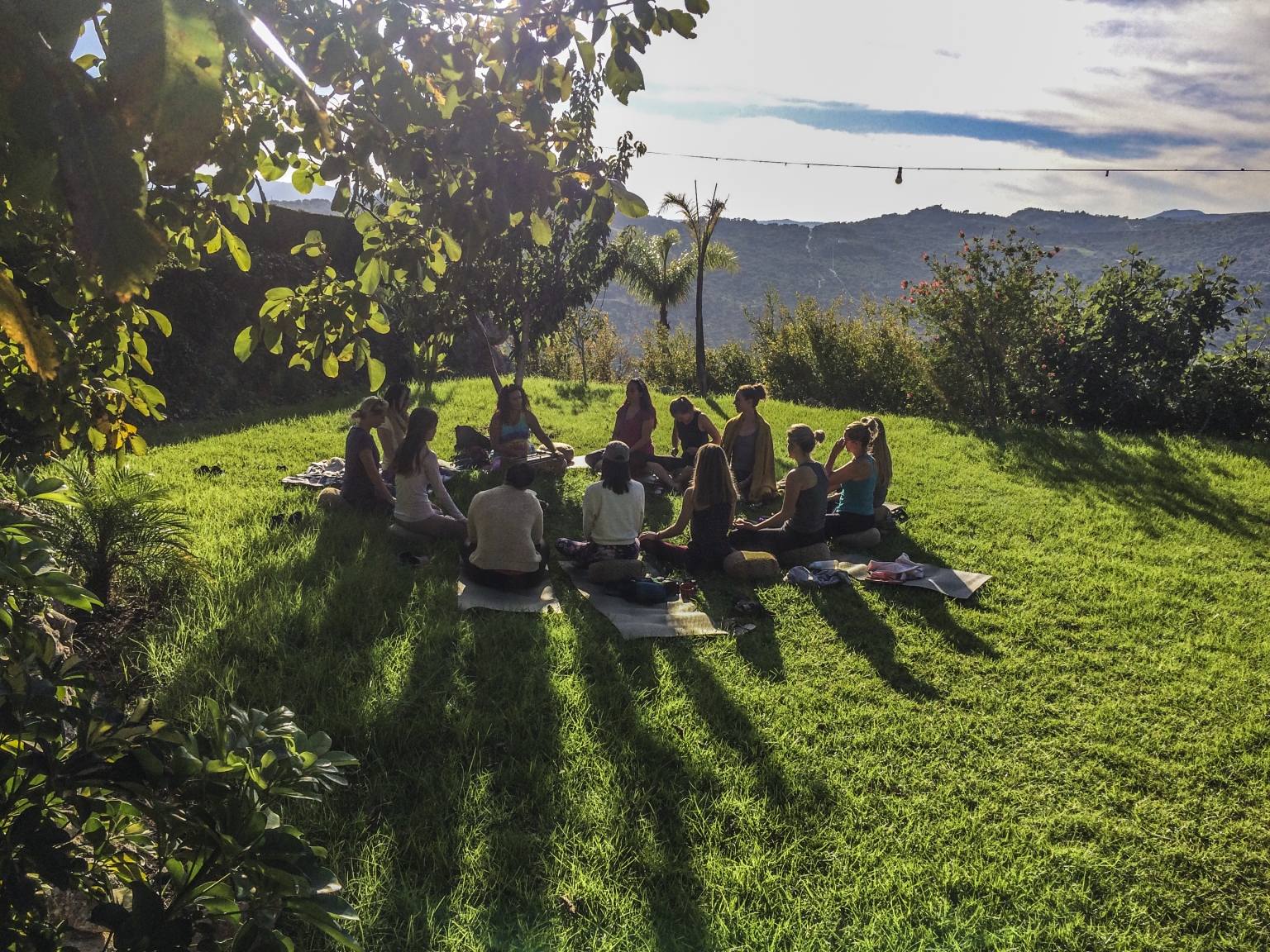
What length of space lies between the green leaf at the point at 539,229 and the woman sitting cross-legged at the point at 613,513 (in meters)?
4.10

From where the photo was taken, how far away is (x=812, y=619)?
5.50 metres

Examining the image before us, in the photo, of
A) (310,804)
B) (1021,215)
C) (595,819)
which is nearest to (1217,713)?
(595,819)

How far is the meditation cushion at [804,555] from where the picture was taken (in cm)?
662

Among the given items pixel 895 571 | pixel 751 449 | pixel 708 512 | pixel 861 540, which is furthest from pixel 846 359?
pixel 708 512

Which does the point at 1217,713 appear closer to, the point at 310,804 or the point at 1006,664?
the point at 1006,664

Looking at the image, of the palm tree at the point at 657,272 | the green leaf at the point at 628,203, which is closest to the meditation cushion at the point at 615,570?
the green leaf at the point at 628,203

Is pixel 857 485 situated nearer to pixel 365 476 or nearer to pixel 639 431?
pixel 639 431

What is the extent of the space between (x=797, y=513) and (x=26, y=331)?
625 cm

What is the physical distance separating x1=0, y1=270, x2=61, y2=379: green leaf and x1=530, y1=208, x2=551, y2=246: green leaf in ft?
3.53

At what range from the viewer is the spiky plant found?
14.6ft

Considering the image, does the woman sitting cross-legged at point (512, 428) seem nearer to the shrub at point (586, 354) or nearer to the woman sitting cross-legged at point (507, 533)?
the woman sitting cross-legged at point (507, 533)

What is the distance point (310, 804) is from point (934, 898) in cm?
262

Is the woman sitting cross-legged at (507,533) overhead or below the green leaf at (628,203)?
below

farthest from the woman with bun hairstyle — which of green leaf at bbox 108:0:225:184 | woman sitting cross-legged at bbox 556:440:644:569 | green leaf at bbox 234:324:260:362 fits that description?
green leaf at bbox 108:0:225:184
